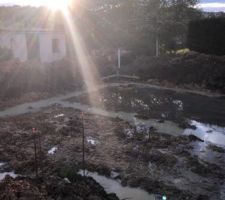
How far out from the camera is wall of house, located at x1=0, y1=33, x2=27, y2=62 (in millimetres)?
21500

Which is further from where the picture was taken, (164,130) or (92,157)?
(164,130)

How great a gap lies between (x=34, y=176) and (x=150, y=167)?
2506 millimetres

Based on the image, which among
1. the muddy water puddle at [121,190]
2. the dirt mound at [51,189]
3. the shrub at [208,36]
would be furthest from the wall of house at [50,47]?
the dirt mound at [51,189]

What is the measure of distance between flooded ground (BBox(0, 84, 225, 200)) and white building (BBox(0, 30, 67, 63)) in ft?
24.4

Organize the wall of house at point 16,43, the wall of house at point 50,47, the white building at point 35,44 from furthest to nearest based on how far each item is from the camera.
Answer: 1. the wall of house at point 50,47
2. the white building at point 35,44
3. the wall of house at point 16,43

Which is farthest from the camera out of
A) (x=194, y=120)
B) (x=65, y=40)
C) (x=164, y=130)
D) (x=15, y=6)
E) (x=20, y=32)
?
(x=15, y=6)

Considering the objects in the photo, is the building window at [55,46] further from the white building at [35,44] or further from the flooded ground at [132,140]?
the flooded ground at [132,140]

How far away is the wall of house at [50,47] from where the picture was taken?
79.3 ft

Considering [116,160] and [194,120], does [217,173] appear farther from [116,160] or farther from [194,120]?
[194,120]

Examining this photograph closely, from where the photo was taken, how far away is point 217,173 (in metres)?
8.27

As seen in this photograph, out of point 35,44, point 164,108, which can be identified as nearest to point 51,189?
point 164,108

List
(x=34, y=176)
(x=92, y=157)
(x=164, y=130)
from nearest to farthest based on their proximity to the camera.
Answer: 1. (x=34, y=176)
2. (x=92, y=157)
3. (x=164, y=130)

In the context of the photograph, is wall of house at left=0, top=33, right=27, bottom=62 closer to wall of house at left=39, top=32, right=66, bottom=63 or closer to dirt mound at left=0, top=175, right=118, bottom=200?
wall of house at left=39, top=32, right=66, bottom=63

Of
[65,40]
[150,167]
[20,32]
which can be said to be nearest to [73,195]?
[150,167]
